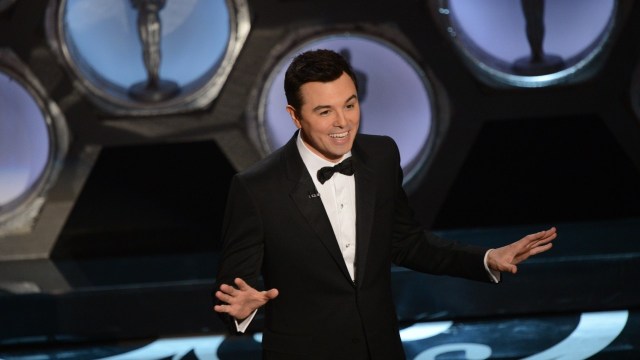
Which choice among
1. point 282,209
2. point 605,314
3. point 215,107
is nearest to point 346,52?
point 215,107

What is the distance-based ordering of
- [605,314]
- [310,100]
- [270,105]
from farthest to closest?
[270,105] → [605,314] → [310,100]

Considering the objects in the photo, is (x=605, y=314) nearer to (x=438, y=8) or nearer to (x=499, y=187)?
(x=499, y=187)

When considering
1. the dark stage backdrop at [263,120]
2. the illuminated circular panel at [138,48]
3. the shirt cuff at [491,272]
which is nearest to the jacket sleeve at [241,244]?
the shirt cuff at [491,272]

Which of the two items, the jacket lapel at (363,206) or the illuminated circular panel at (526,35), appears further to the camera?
the illuminated circular panel at (526,35)

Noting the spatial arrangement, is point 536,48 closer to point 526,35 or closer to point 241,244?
point 526,35

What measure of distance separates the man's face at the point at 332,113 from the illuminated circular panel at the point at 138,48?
98.6 inches

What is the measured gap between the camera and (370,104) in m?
4.16

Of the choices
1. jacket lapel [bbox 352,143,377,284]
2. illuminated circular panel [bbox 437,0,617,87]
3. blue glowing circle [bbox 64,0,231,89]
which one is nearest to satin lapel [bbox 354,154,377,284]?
jacket lapel [bbox 352,143,377,284]

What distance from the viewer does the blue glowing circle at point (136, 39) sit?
4.12m

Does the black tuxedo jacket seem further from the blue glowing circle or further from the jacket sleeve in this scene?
the blue glowing circle

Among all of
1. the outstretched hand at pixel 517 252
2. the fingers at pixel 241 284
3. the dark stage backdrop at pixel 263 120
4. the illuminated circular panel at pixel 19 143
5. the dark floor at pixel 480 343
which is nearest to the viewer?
the fingers at pixel 241 284

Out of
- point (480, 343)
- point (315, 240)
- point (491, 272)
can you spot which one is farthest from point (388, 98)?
point (315, 240)

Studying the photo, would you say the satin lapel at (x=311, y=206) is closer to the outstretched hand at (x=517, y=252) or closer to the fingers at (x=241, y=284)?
the fingers at (x=241, y=284)

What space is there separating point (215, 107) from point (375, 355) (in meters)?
2.55
